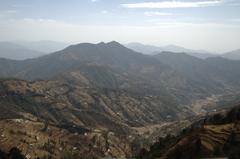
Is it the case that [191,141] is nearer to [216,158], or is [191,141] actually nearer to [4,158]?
[216,158]

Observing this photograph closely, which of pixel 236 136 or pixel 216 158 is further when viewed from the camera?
pixel 236 136

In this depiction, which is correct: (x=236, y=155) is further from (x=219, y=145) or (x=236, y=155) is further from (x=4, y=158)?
(x=4, y=158)

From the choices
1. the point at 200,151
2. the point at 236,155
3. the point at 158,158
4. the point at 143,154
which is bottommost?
the point at 143,154

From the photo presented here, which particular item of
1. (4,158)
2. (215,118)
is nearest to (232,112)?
(215,118)

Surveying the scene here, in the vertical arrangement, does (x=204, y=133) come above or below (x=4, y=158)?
above

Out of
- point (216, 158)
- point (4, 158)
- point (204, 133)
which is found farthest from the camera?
point (4, 158)

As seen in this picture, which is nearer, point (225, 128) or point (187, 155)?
point (187, 155)

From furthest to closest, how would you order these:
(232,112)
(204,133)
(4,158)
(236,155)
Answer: (232,112) → (4,158) → (204,133) → (236,155)

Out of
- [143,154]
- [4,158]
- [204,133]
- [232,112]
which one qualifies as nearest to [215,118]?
[232,112]

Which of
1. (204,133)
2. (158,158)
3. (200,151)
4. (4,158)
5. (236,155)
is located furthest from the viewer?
(4,158)
